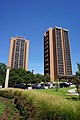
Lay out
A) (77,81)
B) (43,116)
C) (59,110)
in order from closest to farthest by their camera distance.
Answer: (59,110)
(43,116)
(77,81)

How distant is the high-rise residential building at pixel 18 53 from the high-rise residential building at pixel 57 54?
25219mm

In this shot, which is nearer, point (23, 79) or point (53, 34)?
point (23, 79)

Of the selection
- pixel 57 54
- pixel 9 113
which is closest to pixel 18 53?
pixel 57 54

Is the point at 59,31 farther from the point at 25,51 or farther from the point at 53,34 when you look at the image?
the point at 25,51

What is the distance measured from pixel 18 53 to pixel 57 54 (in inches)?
1551

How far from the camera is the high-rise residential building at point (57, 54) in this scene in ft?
370

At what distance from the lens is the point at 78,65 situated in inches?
674

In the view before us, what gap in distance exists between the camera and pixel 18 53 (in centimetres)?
14138

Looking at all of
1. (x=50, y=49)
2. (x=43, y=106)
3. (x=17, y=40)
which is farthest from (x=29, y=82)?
(x=17, y=40)

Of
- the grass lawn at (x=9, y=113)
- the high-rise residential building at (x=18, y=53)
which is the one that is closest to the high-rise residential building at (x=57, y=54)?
the high-rise residential building at (x=18, y=53)

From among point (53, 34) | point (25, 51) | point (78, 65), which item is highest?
point (53, 34)

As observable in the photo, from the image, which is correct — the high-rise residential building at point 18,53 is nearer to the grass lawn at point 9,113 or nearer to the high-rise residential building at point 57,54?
the high-rise residential building at point 57,54

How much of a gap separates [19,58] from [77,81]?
12460cm

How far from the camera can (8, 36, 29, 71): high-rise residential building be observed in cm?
A: 13700
